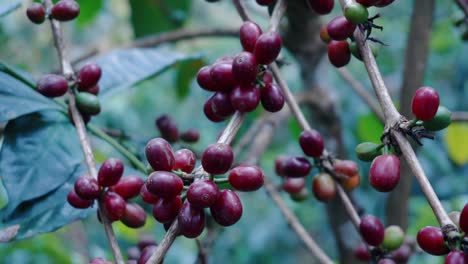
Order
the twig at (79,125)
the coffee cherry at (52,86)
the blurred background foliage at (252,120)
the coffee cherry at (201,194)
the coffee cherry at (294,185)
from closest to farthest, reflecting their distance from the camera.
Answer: the coffee cherry at (201,194) → the twig at (79,125) → the coffee cherry at (52,86) → the coffee cherry at (294,185) → the blurred background foliage at (252,120)

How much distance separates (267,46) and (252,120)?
979 mm

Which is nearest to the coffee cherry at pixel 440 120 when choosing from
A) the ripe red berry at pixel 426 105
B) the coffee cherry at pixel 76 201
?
the ripe red berry at pixel 426 105

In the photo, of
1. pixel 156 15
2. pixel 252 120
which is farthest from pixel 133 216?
pixel 156 15

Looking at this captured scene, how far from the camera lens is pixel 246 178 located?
44 cm

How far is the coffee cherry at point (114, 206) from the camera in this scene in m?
0.52

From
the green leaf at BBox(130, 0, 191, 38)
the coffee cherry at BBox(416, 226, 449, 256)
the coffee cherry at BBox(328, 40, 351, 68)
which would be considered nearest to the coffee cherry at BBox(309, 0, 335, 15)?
the coffee cherry at BBox(328, 40, 351, 68)

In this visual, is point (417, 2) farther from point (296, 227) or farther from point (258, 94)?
point (258, 94)

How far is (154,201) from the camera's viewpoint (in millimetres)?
482

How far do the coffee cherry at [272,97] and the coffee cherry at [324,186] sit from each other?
15cm

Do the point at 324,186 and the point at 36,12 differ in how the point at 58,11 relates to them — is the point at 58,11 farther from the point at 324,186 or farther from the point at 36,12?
the point at 324,186

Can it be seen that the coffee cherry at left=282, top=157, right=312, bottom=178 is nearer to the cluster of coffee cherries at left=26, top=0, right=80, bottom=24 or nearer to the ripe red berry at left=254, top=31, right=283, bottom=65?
the ripe red berry at left=254, top=31, right=283, bottom=65

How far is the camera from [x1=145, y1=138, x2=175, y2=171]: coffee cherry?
423 mm

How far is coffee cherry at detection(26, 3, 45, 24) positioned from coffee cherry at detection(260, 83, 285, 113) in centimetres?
33

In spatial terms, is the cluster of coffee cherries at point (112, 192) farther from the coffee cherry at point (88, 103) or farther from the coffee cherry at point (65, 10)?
the coffee cherry at point (65, 10)
